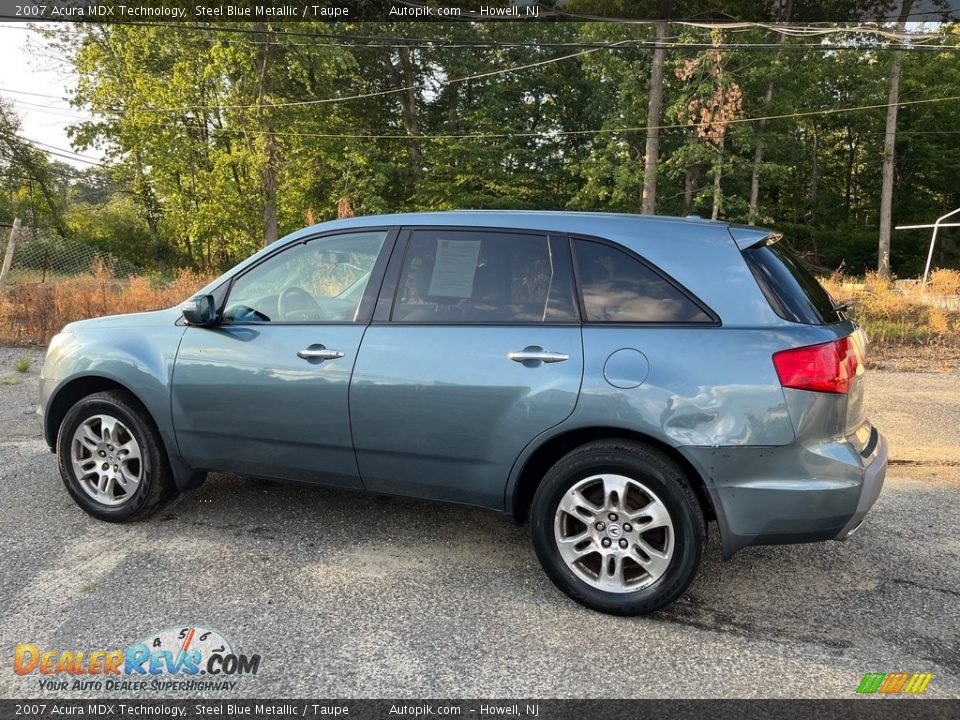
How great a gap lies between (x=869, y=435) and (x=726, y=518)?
37.0 inches

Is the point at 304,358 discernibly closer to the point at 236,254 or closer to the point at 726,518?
the point at 726,518

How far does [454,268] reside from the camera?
339 cm

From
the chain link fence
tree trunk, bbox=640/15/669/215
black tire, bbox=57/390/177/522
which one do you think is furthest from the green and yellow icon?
tree trunk, bbox=640/15/669/215

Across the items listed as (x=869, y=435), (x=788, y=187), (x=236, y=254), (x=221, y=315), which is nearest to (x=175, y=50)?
(x=236, y=254)

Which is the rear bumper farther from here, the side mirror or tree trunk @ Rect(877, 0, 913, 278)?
tree trunk @ Rect(877, 0, 913, 278)

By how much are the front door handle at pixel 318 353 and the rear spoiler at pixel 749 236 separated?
192 cm

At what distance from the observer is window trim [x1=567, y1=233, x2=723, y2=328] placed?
2.90 meters

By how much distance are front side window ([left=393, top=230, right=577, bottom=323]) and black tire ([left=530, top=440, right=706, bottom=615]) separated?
64 cm

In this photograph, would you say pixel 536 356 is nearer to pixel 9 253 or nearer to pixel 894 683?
pixel 894 683

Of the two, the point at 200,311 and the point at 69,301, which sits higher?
the point at 200,311

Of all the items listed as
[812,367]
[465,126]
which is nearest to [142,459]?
[812,367]

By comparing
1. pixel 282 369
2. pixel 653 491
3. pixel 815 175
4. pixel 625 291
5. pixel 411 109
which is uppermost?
pixel 411 109

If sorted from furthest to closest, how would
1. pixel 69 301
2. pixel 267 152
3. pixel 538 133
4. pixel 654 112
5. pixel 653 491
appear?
pixel 538 133
pixel 267 152
pixel 654 112
pixel 69 301
pixel 653 491

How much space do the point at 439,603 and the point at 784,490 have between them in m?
1.54
